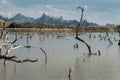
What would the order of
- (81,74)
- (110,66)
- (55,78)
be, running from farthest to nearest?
(110,66)
(81,74)
(55,78)

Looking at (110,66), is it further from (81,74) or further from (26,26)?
(26,26)

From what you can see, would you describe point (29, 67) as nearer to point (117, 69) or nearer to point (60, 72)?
point (60, 72)

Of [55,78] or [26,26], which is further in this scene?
[26,26]

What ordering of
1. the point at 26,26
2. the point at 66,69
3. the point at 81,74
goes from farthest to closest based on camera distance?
the point at 26,26
the point at 66,69
the point at 81,74

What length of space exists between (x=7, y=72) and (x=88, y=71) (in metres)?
7.57

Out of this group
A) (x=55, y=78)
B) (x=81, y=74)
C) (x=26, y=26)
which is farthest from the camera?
(x=26, y=26)

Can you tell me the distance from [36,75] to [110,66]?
10157 mm

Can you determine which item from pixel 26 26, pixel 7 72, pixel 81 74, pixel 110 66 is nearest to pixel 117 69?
pixel 110 66

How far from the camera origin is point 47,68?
35781 millimetres

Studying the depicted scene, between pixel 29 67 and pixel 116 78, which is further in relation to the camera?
pixel 29 67

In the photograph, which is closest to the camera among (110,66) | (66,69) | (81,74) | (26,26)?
(81,74)

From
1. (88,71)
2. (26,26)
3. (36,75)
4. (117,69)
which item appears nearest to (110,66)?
(117,69)

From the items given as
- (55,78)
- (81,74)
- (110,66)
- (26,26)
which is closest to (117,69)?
(110,66)

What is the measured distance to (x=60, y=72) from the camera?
3278cm
